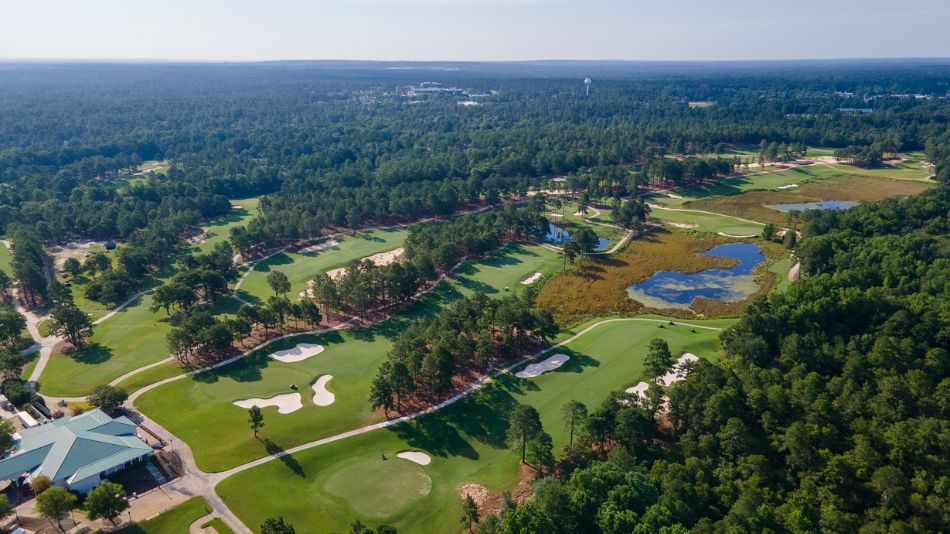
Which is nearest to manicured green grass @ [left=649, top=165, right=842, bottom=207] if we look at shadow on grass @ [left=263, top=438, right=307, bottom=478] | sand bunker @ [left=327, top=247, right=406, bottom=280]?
sand bunker @ [left=327, top=247, right=406, bottom=280]

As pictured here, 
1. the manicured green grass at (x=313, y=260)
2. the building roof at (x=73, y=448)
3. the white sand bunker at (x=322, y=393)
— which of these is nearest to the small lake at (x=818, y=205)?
the manicured green grass at (x=313, y=260)

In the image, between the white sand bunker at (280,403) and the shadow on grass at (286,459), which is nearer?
the shadow on grass at (286,459)

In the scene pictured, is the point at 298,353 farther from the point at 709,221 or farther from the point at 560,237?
the point at 709,221

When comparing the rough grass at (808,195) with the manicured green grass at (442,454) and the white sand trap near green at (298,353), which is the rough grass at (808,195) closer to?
the manicured green grass at (442,454)

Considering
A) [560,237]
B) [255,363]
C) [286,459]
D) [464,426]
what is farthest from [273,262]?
[464,426]

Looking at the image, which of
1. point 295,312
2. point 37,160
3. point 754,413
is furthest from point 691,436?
point 37,160

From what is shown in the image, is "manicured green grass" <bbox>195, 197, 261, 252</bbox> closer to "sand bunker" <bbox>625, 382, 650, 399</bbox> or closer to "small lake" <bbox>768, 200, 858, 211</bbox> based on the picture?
"sand bunker" <bbox>625, 382, 650, 399</bbox>

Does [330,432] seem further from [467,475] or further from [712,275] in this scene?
[712,275]
